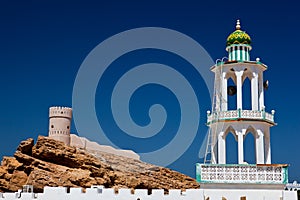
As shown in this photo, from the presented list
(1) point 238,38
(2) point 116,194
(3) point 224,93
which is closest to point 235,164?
(3) point 224,93

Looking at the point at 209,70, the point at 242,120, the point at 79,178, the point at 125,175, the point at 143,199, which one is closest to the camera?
the point at 143,199

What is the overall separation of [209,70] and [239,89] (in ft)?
6.94

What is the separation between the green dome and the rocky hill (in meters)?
11.1

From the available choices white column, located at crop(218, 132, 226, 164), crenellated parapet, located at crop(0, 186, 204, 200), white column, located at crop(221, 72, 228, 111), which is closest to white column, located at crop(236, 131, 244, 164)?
white column, located at crop(218, 132, 226, 164)

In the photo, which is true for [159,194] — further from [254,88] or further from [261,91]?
[261,91]

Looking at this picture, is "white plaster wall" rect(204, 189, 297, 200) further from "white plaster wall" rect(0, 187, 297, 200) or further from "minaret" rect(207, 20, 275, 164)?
"minaret" rect(207, 20, 275, 164)

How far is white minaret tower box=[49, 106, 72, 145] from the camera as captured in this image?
4384 cm

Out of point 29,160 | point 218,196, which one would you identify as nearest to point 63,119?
point 29,160

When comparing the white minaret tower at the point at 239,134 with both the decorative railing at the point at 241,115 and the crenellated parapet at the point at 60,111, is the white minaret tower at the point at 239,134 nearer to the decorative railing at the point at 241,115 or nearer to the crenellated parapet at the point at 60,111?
the decorative railing at the point at 241,115

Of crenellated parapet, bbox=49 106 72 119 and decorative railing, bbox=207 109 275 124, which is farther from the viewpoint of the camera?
crenellated parapet, bbox=49 106 72 119

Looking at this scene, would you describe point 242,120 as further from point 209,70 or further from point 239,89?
point 209,70

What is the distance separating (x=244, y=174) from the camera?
19375 millimetres

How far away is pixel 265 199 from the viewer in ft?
63.2

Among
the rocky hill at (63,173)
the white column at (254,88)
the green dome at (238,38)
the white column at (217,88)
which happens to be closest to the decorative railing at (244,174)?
the white column at (217,88)
